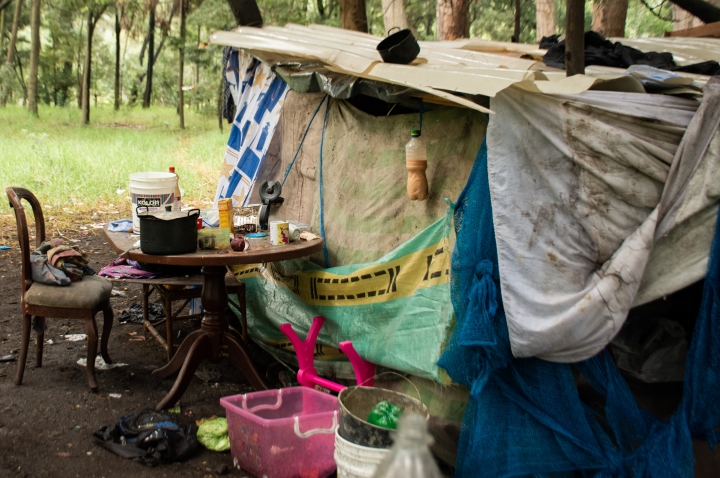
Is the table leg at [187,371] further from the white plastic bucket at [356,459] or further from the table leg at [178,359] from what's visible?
the white plastic bucket at [356,459]

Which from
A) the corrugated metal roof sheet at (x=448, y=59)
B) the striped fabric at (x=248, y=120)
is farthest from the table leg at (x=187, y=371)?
the corrugated metal roof sheet at (x=448, y=59)

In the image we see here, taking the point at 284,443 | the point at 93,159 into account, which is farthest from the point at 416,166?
the point at 93,159

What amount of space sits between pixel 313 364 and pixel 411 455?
3.11m

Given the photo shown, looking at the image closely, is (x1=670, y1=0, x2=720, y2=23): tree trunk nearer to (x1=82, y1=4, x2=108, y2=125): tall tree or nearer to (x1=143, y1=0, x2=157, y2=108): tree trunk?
(x1=143, y1=0, x2=157, y2=108): tree trunk

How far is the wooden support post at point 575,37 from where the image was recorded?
3215 millimetres

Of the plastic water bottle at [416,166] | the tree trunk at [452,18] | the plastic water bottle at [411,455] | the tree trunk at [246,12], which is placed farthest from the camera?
the tree trunk at [452,18]

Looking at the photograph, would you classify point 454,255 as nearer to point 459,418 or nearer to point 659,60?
point 459,418

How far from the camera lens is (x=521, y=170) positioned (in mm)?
2965

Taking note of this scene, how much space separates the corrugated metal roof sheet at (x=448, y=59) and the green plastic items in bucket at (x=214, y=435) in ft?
6.91

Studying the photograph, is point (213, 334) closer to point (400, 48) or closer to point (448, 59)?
point (400, 48)

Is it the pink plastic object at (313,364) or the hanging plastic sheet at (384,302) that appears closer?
the hanging plastic sheet at (384,302)

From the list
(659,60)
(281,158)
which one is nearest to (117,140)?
(281,158)

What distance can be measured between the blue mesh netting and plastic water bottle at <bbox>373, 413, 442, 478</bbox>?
1.80 metres

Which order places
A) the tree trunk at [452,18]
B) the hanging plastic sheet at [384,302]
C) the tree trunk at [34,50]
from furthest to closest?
the tree trunk at [34,50]
the tree trunk at [452,18]
the hanging plastic sheet at [384,302]
